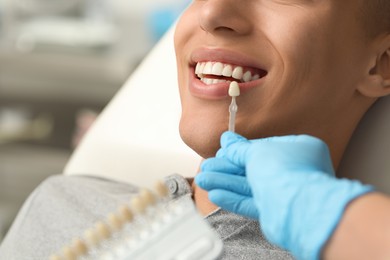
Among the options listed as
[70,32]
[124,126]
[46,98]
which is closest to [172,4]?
[70,32]

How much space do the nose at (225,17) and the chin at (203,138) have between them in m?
0.17

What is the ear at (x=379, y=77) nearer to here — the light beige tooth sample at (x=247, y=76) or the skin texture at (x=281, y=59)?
the skin texture at (x=281, y=59)

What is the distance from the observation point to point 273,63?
4.10 ft

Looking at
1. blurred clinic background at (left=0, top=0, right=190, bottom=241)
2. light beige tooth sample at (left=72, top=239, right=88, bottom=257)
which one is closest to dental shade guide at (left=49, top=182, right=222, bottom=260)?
light beige tooth sample at (left=72, top=239, right=88, bottom=257)

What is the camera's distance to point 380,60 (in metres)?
1.36

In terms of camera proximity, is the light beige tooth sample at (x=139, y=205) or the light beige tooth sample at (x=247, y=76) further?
the light beige tooth sample at (x=247, y=76)

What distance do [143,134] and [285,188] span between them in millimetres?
924

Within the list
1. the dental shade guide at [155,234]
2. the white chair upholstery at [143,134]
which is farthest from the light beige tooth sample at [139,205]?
the white chair upholstery at [143,134]

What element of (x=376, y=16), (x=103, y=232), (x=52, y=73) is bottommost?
(x=52, y=73)

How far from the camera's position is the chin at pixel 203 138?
1266mm

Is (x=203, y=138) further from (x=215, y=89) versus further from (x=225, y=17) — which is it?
(x=225, y=17)

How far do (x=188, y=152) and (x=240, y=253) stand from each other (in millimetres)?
509

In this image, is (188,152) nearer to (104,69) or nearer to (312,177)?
(312,177)

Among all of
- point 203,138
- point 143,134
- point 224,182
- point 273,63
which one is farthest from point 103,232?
point 143,134
